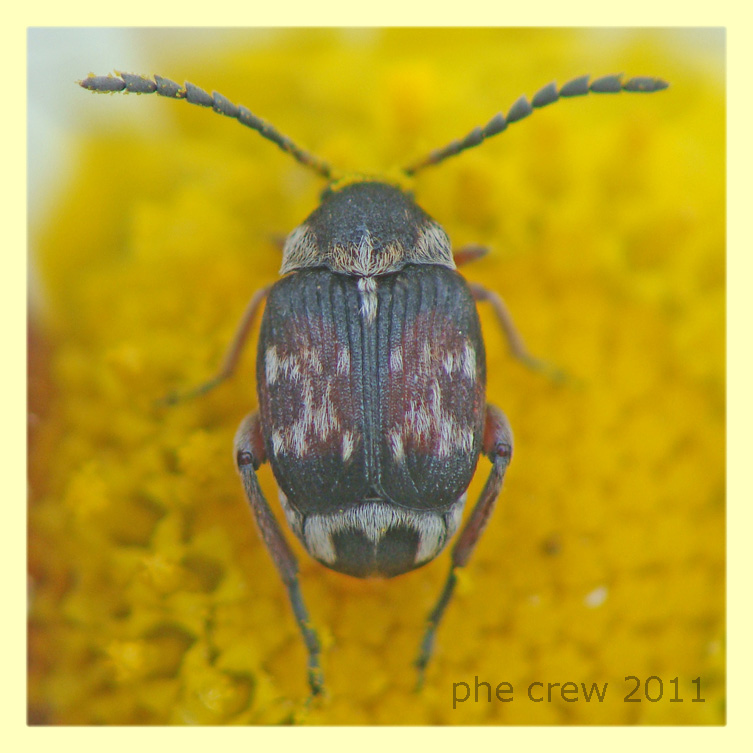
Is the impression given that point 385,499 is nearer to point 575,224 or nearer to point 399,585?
point 399,585

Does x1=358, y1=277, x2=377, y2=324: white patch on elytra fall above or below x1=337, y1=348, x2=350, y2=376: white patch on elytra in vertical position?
above

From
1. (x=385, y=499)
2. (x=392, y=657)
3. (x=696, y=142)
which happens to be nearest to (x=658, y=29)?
(x=696, y=142)

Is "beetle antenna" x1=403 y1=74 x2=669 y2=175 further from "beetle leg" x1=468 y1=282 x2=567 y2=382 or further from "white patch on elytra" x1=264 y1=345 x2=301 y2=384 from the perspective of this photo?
"white patch on elytra" x1=264 y1=345 x2=301 y2=384

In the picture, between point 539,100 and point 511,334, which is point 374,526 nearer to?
point 511,334

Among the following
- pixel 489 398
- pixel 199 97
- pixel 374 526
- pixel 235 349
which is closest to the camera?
pixel 374 526

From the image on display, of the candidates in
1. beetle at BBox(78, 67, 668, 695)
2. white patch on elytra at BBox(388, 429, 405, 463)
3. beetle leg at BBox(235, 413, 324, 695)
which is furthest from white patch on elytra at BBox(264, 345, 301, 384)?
white patch on elytra at BBox(388, 429, 405, 463)

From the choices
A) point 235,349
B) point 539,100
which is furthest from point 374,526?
point 539,100
